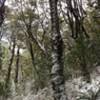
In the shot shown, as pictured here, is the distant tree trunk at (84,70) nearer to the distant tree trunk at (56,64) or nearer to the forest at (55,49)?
the forest at (55,49)

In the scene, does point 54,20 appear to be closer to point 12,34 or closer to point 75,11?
point 75,11

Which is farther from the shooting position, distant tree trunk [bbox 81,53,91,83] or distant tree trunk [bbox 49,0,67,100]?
distant tree trunk [bbox 81,53,91,83]

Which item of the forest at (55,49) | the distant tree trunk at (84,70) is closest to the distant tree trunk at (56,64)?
the forest at (55,49)

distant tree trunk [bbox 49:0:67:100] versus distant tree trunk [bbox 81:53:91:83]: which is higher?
distant tree trunk [bbox 49:0:67:100]

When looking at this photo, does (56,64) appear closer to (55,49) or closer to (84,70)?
Result: (55,49)

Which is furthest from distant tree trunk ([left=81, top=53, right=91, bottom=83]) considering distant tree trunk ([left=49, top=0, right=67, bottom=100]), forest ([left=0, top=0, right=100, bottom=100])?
distant tree trunk ([left=49, top=0, right=67, bottom=100])

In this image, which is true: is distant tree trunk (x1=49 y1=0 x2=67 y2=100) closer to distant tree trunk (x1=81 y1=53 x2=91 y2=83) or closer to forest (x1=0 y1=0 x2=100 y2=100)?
forest (x1=0 y1=0 x2=100 y2=100)

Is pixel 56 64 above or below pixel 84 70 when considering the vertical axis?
above

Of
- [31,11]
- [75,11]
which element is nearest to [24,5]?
[31,11]

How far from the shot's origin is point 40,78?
16.0 metres


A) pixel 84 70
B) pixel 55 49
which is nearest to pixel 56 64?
pixel 55 49

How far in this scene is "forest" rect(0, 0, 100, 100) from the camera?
303 inches

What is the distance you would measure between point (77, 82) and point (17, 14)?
1186cm

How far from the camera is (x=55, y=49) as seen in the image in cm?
744
